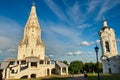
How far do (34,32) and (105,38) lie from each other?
29.2 meters

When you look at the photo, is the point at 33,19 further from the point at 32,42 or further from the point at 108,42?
the point at 108,42

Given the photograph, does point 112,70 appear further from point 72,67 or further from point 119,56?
point 72,67

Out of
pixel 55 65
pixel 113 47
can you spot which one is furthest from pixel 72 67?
pixel 113 47

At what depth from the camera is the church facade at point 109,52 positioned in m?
52.5

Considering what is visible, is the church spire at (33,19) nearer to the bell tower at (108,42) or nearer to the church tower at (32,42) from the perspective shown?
the church tower at (32,42)

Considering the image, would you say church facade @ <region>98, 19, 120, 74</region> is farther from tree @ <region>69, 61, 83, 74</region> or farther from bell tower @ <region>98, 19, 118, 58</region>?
tree @ <region>69, 61, 83, 74</region>

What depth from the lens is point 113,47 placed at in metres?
53.9

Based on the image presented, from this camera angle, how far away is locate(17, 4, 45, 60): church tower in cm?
5588

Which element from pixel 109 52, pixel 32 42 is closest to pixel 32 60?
pixel 32 42

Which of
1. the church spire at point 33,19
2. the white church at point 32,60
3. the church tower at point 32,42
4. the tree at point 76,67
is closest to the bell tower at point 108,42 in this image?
the white church at point 32,60

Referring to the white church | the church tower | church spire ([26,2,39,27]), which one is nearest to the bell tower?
the white church

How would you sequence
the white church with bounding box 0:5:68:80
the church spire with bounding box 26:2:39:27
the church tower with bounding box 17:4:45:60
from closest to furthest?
the white church with bounding box 0:5:68:80, the church tower with bounding box 17:4:45:60, the church spire with bounding box 26:2:39:27

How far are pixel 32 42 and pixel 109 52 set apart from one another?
30845 millimetres

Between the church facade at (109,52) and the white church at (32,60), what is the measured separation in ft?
52.3
